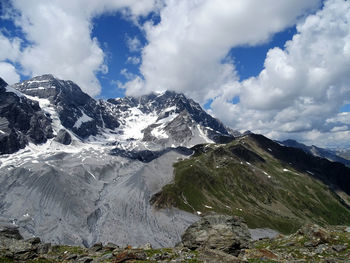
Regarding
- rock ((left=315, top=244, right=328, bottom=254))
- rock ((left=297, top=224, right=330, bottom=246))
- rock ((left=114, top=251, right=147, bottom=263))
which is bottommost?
rock ((left=315, top=244, right=328, bottom=254))

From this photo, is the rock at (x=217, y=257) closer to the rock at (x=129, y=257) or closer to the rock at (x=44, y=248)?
the rock at (x=129, y=257)

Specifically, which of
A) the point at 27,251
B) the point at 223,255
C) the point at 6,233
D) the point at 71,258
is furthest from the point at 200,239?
the point at 6,233

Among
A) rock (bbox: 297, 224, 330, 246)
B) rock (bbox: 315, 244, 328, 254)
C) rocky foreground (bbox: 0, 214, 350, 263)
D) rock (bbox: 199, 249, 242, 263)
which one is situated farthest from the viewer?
rock (bbox: 297, 224, 330, 246)

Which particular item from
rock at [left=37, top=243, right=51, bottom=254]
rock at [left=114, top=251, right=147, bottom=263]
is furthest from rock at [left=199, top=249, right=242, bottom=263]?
rock at [left=37, top=243, right=51, bottom=254]

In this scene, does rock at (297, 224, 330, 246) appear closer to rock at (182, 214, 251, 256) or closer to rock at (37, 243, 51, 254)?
rock at (182, 214, 251, 256)

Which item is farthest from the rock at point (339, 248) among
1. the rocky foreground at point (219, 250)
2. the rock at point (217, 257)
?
the rock at point (217, 257)

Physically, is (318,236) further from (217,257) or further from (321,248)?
(217,257)

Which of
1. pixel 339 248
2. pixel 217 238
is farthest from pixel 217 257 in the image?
pixel 339 248

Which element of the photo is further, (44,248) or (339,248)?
(44,248)

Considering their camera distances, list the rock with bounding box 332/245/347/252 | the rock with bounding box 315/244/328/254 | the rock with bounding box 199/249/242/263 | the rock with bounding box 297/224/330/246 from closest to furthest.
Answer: the rock with bounding box 199/249/242/263
the rock with bounding box 332/245/347/252
the rock with bounding box 315/244/328/254
the rock with bounding box 297/224/330/246

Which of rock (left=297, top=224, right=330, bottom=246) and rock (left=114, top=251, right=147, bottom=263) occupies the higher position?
rock (left=114, top=251, right=147, bottom=263)

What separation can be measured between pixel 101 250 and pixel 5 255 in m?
18.7

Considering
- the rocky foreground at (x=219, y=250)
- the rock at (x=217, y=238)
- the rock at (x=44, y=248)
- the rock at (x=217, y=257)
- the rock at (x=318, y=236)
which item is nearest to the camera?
the rock at (x=217, y=257)

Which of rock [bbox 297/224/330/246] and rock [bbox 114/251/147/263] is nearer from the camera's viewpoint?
rock [bbox 114/251/147/263]
